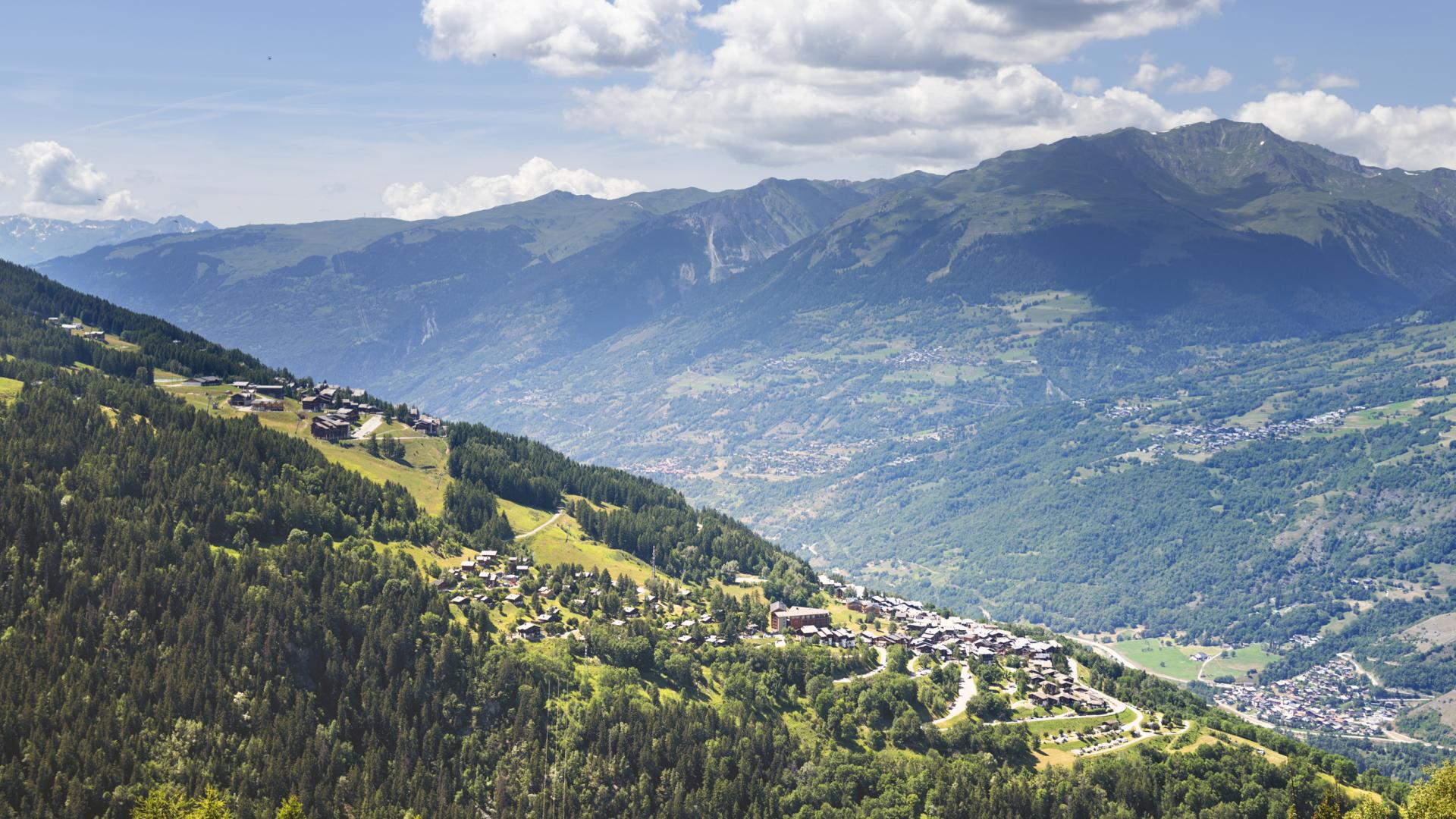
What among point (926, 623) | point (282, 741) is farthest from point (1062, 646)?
point (282, 741)

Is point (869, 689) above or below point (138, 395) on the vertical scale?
below

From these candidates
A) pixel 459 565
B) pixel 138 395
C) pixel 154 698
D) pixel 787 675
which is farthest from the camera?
pixel 138 395

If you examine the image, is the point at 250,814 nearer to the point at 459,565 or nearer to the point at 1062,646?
the point at 459,565

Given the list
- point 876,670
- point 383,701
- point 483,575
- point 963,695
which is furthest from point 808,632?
point 383,701

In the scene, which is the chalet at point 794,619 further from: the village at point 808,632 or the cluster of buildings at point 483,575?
the cluster of buildings at point 483,575

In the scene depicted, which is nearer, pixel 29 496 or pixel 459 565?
pixel 29 496

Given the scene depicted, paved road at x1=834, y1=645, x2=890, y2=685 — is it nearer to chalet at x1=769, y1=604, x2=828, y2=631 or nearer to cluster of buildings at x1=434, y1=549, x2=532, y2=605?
chalet at x1=769, y1=604, x2=828, y2=631

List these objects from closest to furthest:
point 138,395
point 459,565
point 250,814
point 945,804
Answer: point 250,814 → point 945,804 → point 459,565 → point 138,395

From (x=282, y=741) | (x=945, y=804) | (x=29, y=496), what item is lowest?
(x=945, y=804)
